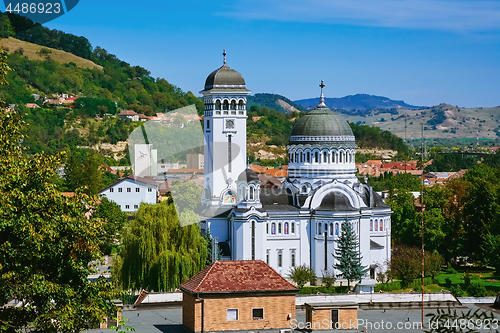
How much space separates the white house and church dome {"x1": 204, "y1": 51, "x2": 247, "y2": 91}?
32661 millimetres

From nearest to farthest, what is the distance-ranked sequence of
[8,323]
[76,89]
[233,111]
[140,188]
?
[8,323]
[233,111]
[140,188]
[76,89]

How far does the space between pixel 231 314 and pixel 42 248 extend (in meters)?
11.0

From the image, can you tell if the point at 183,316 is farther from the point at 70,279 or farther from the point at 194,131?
the point at 194,131

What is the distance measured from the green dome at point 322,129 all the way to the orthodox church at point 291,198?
2.5 inches

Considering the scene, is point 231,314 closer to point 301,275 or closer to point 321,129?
point 301,275

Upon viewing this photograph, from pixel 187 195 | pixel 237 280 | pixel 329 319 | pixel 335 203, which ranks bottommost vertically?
pixel 329 319

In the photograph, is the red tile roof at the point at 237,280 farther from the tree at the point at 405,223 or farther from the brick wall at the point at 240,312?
the tree at the point at 405,223

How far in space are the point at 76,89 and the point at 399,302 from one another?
457 ft

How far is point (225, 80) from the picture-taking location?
190 ft

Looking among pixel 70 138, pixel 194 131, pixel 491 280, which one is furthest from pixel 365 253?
pixel 70 138

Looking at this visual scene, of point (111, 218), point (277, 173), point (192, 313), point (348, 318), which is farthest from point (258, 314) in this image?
point (277, 173)

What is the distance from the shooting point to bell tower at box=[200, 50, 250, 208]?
58000 millimetres

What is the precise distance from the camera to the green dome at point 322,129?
193ft

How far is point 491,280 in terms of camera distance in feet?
180
